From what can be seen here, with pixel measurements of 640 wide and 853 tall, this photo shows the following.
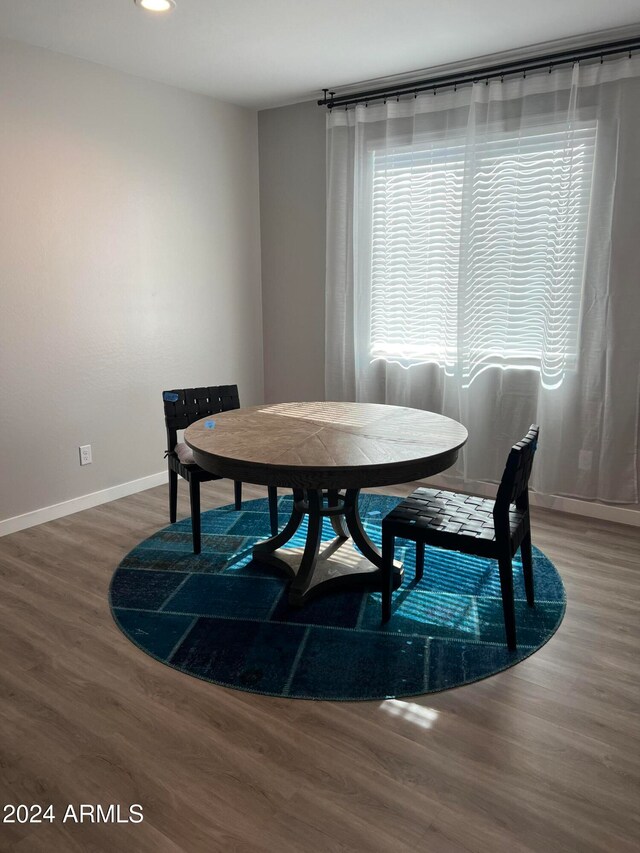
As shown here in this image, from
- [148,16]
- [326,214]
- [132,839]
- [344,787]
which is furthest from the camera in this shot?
[326,214]

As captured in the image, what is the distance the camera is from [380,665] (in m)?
2.24

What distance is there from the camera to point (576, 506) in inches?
146

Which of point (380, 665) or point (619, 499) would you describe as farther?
point (619, 499)

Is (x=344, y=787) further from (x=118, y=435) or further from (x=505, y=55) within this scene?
(x=505, y=55)

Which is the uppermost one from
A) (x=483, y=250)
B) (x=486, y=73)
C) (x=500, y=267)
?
(x=486, y=73)

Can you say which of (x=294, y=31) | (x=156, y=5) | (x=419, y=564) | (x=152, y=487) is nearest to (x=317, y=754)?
(x=419, y=564)

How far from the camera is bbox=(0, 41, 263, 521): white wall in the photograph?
11.0 feet

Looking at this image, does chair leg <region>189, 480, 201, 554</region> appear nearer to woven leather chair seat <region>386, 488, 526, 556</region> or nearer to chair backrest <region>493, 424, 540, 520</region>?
woven leather chair seat <region>386, 488, 526, 556</region>

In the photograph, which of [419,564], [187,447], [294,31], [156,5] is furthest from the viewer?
[187,447]

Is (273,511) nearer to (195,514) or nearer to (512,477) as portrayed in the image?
(195,514)

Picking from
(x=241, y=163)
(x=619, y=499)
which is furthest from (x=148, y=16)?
(x=619, y=499)

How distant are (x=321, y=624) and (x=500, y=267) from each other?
2377mm

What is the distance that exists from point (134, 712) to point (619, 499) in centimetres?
282

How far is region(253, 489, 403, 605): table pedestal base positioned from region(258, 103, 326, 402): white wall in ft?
6.12
